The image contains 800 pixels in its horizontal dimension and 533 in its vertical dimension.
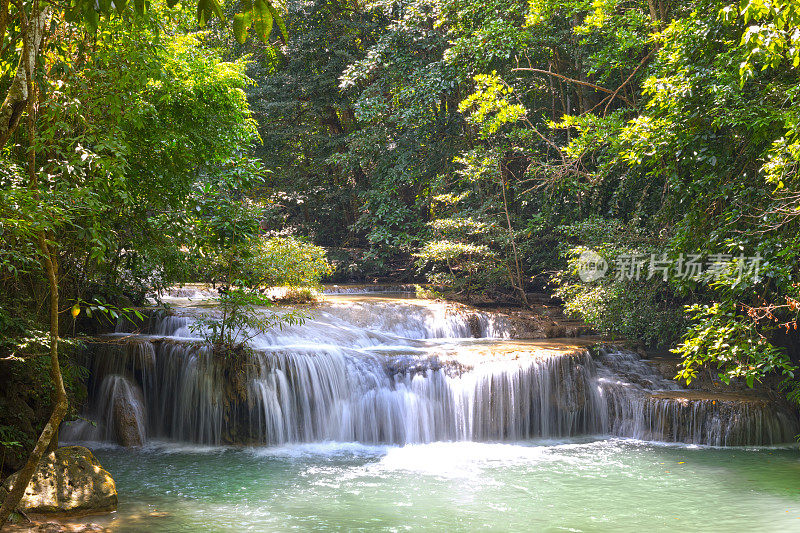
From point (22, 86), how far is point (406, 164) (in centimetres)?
1374

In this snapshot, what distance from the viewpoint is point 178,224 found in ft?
29.3

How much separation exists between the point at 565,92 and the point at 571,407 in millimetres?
8269

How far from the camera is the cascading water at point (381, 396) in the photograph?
31.2ft

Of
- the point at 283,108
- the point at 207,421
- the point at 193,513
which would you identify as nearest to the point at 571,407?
the point at 207,421

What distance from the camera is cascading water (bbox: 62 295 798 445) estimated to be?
952 centimetres

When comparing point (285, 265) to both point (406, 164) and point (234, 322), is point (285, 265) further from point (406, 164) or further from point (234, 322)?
point (406, 164)

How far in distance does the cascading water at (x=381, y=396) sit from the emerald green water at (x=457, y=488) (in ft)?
1.40

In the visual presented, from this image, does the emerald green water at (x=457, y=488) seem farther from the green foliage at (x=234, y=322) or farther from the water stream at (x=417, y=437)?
the green foliage at (x=234, y=322)

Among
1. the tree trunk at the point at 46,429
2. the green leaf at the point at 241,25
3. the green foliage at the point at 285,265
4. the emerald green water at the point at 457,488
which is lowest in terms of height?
the emerald green water at the point at 457,488

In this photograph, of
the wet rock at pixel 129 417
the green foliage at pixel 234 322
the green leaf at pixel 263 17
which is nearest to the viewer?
the green leaf at pixel 263 17

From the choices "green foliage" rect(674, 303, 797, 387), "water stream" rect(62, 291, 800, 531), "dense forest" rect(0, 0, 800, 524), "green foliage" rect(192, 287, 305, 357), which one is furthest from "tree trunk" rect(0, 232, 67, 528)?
"green foliage" rect(674, 303, 797, 387)

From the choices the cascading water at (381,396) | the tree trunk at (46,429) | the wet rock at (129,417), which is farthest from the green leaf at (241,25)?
the wet rock at (129,417)

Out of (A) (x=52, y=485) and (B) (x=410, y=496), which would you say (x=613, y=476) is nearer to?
(B) (x=410, y=496)

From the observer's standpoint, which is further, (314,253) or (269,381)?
(314,253)
